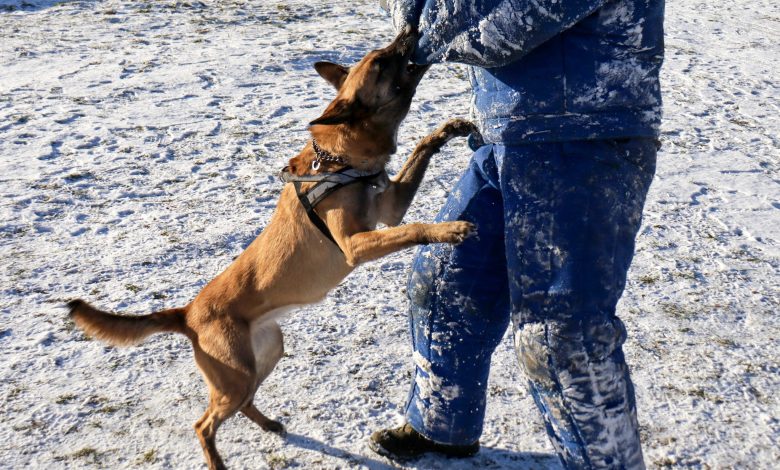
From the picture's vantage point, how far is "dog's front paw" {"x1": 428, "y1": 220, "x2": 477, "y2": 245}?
240cm

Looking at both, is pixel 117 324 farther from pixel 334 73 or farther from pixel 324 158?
pixel 334 73

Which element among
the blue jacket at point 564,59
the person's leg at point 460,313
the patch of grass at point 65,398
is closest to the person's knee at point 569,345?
the person's leg at point 460,313

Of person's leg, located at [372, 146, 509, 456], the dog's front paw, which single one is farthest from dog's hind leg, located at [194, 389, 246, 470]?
the dog's front paw

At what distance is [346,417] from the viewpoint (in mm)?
3061

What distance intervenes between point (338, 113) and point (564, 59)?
1020mm

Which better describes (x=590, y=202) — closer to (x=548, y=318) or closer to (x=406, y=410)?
(x=548, y=318)

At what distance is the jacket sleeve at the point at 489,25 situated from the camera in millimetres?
1940

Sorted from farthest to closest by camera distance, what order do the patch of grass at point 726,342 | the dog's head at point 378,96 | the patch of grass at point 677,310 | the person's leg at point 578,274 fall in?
the patch of grass at point 677,310 → the patch of grass at point 726,342 → the dog's head at point 378,96 → the person's leg at point 578,274

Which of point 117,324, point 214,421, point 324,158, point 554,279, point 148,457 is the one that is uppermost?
point 324,158

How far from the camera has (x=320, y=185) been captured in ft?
9.53

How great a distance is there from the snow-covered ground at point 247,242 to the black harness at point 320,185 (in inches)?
28.4

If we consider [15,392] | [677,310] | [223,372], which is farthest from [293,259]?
[677,310]

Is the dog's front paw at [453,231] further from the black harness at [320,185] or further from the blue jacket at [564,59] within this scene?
the black harness at [320,185]

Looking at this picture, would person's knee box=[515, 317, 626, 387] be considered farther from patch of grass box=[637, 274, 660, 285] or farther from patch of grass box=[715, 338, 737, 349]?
patch of grass box=[637, 274, 660, 285]
